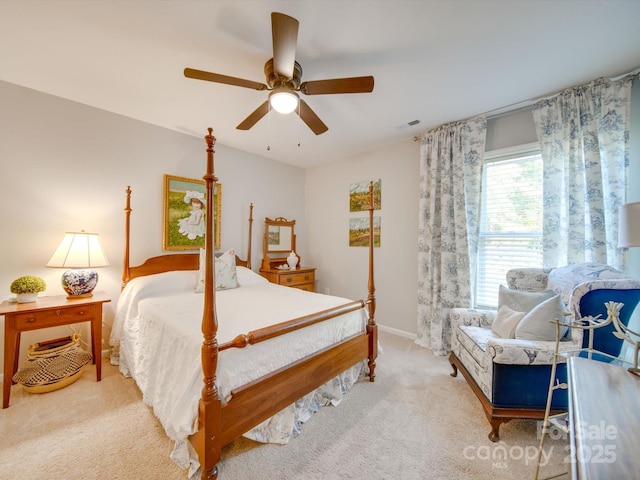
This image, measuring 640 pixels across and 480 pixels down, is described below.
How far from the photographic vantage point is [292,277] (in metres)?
3.90

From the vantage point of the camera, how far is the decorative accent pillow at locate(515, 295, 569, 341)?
1750mm

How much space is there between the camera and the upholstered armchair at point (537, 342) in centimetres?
153

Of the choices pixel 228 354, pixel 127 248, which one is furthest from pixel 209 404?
pixel 127 248

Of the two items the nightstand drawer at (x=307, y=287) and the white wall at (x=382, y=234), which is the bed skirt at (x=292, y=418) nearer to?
the white wall at (x=382, y=234)

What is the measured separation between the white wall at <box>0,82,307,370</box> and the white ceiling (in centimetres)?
24

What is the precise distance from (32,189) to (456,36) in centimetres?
377

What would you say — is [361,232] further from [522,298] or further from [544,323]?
[544,323]

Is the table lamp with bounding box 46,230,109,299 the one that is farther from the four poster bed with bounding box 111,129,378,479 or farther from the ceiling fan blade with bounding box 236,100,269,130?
the ceiling fan blade with bounding box 236,100,269,130

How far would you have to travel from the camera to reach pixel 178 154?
322 cm

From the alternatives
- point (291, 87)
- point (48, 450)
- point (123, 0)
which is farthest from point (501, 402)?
point (123, 0)

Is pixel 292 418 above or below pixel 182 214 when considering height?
below

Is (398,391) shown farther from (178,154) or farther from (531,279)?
(178,154)

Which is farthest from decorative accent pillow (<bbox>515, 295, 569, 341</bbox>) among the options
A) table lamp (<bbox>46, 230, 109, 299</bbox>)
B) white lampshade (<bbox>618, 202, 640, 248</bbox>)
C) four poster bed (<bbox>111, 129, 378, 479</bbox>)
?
table lamp (<bbox>46, 230, 109, 299</bbox>)

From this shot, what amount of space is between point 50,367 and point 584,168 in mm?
4926
